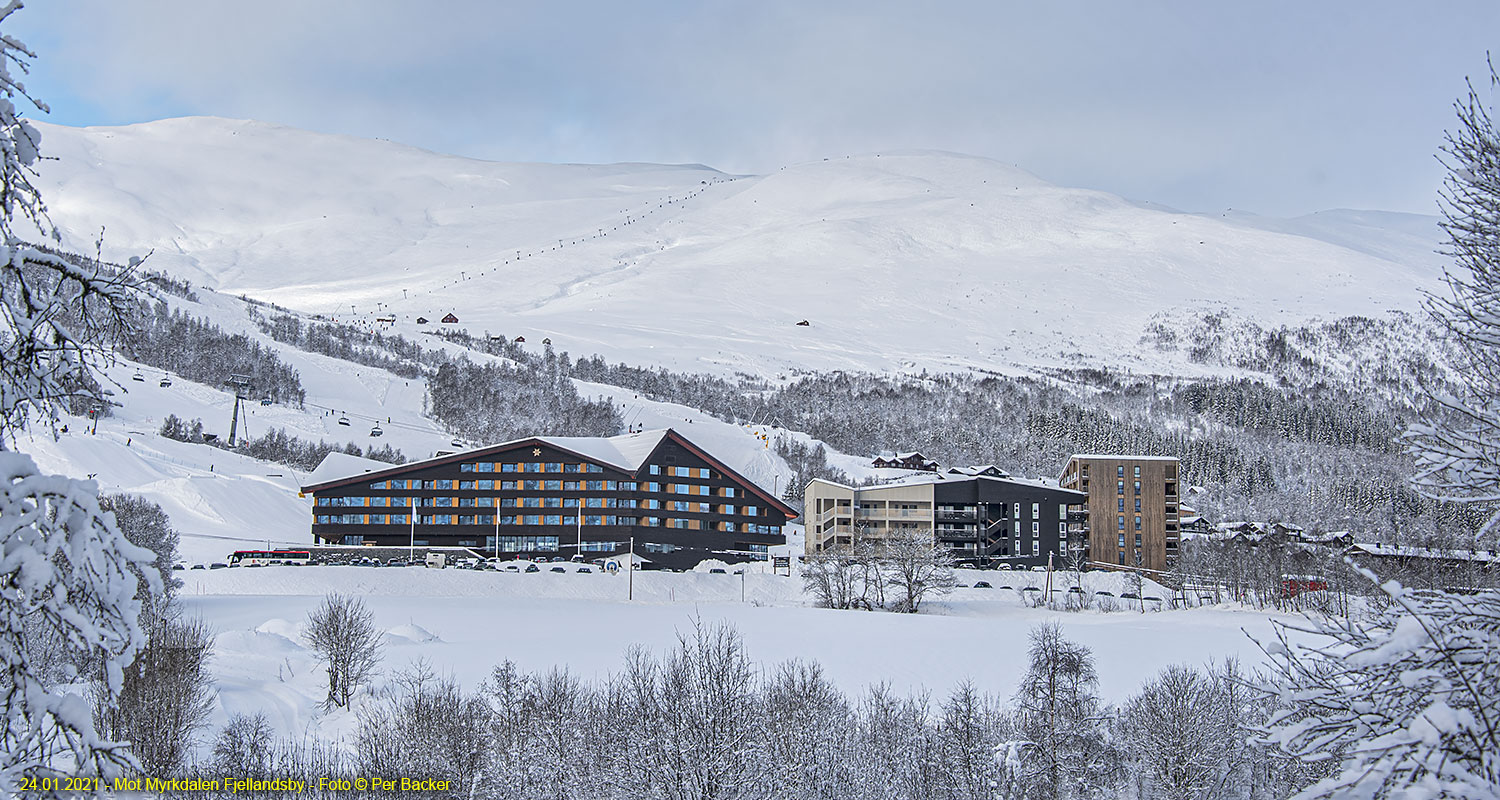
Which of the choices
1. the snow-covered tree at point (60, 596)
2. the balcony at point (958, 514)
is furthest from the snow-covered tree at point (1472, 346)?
the balcony at point (958, 514)

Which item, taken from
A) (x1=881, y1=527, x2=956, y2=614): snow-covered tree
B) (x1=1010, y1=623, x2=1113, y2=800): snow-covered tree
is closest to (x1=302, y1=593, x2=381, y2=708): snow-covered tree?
(x1=1010, y1=623, x2=1113, y2=800): snow-covered tree

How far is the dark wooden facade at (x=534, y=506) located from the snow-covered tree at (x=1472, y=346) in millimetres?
97703

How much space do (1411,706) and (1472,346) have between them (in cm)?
337

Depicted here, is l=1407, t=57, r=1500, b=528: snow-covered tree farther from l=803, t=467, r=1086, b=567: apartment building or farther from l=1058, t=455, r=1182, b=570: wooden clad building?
l=1058, t=455, r=1182, b=570: wooden clad building

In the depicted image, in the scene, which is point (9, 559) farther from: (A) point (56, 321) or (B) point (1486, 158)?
(B) point (1486, 158)

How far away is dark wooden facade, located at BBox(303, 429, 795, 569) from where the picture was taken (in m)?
104

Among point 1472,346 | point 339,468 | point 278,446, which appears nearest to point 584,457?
point 339,468

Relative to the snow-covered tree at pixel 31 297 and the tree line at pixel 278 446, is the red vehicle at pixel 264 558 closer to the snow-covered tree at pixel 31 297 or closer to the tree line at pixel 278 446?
the tree line at pixel 278 446

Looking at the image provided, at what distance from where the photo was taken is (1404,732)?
7438mm

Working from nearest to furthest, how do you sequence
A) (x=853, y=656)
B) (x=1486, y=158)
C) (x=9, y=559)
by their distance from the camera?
(x=9, y=559) → (x=1486, y=158) → (x=853, y=656)

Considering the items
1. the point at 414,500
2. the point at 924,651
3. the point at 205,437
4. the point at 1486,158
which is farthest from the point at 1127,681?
the point at 205,437

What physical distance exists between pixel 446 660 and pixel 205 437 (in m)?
99.5

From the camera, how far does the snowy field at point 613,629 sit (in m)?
46.2

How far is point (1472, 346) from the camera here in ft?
32.4
